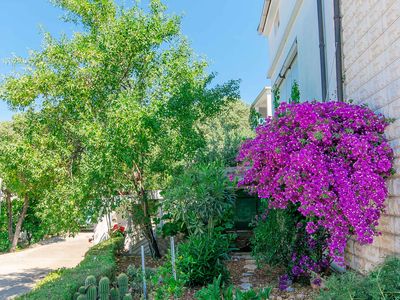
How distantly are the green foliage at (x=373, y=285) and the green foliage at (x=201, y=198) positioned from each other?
16.5 ft

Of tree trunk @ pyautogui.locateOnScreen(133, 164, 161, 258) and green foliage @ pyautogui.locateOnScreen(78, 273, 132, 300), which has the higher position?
tree trunk @ pyautogui.locateOnScreen(133, 164, 161, 258)

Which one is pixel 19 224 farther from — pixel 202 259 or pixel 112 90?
pixel 202 259

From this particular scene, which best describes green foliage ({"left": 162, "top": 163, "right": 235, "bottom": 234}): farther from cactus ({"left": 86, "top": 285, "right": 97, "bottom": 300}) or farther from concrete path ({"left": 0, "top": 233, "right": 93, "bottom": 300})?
concrete path ({"left": 0, "top": 233, "right": 93, "bottom": 300})

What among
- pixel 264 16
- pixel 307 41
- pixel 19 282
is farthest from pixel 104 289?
pixel 264 16

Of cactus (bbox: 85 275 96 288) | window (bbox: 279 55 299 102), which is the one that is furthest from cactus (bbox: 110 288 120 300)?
window (bbox: 279 55 299 102)

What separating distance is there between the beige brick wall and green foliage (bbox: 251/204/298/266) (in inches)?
41.4

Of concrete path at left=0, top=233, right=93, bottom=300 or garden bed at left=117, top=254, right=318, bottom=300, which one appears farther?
concrete path at left=0, top=233, right=93, bottom=300

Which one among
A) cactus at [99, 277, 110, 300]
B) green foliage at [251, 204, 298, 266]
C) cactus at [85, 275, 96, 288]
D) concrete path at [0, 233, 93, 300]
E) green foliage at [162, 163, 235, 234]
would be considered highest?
green foliage at [162, 163, 235, 234]

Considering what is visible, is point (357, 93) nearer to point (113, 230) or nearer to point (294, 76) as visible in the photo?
point (294, 76)

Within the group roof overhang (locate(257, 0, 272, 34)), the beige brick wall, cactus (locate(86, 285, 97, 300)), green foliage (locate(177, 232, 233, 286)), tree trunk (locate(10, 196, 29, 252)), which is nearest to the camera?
the beige brick wall

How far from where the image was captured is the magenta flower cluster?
4.13 metres

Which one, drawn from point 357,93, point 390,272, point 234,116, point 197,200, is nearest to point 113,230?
point 197,200

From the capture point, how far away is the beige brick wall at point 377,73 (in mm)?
4246

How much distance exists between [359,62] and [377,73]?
0.74 metres
